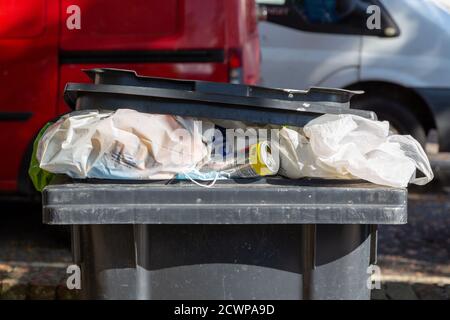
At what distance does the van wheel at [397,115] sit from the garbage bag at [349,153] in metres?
4.50

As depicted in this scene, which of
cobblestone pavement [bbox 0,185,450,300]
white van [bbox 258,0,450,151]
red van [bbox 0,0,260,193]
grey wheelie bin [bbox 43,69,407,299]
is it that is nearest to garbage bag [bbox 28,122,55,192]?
grey wheelie bin [bbox 43,69,407,299]

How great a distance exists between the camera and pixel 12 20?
524cm

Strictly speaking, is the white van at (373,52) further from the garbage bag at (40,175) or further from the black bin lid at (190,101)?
the garbage bag at (40,175)

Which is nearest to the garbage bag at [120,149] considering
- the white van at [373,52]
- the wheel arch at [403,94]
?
the white van at [373,52]

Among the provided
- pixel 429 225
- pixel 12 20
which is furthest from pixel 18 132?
pixel 429 225

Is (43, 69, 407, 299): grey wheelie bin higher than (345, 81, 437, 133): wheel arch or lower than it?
lower

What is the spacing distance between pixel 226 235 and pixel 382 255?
3.16 meters

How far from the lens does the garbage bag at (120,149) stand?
2.96 metres

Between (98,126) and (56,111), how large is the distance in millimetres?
2464

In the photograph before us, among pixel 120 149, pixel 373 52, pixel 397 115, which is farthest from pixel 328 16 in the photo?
pixel 120 149

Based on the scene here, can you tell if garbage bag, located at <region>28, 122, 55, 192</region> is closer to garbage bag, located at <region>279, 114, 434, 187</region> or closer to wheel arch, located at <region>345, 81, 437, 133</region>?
garbage bag, located at <region>279, 114, 434, 187</region>

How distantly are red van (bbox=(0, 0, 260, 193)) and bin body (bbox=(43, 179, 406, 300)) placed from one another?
2327 mm

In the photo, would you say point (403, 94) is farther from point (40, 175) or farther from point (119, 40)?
point (40, 175)

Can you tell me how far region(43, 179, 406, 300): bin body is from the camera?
9.59 feet
